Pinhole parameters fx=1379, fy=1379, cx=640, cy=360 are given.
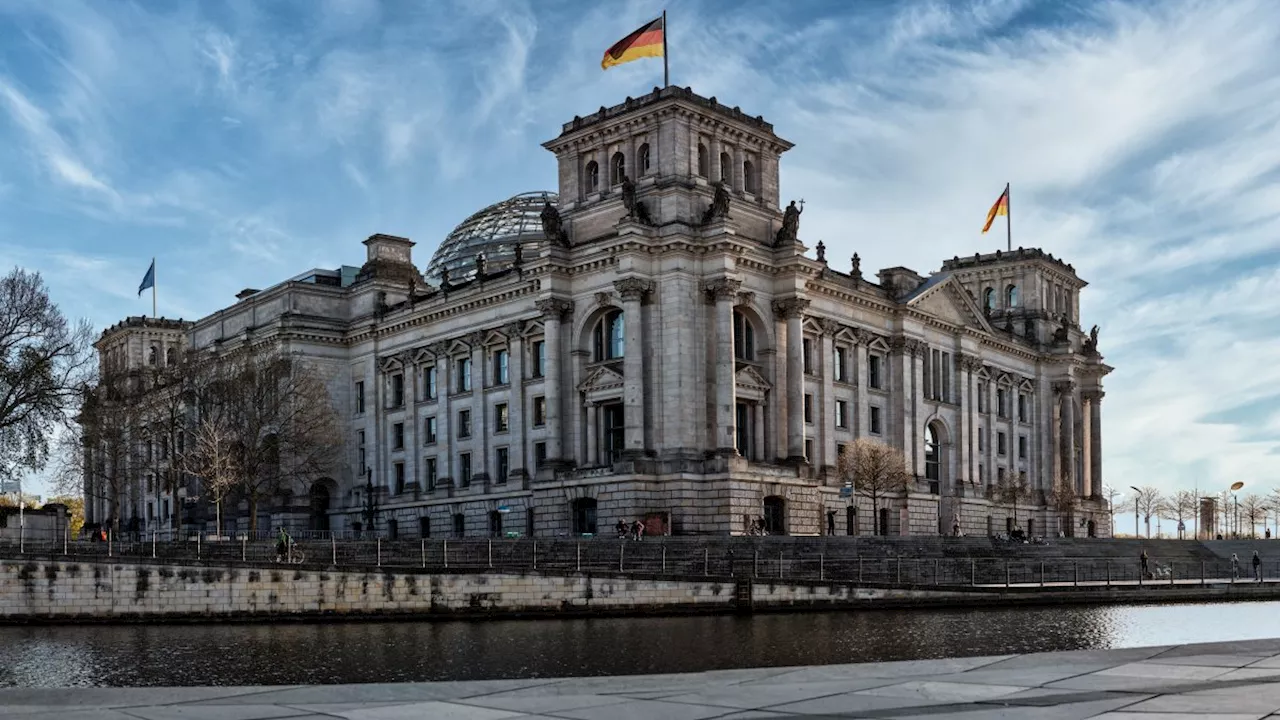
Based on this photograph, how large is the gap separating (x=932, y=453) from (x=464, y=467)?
33763mm

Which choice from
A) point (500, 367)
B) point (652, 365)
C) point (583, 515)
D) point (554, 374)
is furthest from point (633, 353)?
point (500, 367)

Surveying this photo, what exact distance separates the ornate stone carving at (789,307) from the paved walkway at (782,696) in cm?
6284

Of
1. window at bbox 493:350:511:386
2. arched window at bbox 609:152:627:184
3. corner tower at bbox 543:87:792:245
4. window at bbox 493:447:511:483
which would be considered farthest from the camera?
window at bbox 493:350:511:386

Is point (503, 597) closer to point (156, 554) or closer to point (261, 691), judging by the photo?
point (156, 554)

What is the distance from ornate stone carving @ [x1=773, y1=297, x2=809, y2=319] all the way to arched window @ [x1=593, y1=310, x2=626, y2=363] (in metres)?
9.04

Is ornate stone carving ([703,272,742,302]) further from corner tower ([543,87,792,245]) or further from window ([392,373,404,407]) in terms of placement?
window ([392,373,404,407])

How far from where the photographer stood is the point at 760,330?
80.2 meters

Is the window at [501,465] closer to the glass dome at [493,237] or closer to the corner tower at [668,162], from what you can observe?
the corner tower at [668,162]

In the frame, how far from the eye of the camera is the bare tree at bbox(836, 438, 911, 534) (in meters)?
81.9

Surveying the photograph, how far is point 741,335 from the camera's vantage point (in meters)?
79.6

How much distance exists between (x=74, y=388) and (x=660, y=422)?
29621mm

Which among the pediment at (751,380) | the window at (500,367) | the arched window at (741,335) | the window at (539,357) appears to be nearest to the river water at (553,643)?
the pediment at (751,380)

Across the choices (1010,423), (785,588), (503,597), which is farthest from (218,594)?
(1010,423)

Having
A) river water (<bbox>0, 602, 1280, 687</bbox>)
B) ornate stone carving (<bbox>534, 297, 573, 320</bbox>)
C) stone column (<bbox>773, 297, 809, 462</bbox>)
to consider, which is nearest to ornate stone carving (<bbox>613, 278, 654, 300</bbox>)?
ornate stone carving (<bbox>534, 297, 573, 320</bbox>)
